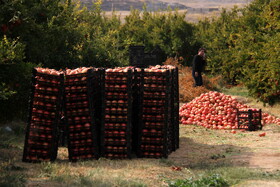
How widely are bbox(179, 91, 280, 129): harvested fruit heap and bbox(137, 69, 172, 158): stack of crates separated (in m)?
5.78

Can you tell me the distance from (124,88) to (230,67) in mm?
16421

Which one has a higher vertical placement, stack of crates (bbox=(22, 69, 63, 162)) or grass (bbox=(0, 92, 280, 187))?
stack of crates (bbox=(22, 69, 63, 162))

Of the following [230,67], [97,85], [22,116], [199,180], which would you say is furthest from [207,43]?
[199,180]

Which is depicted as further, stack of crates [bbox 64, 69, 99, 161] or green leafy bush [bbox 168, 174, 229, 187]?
stack of crates [bbox 64, 69, 99, 161]

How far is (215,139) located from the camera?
1430cm

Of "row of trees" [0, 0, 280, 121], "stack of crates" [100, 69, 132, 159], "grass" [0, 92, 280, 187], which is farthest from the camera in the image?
"row of trees" [0, 0, 280, 121]

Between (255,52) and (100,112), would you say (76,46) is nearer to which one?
(255,52)

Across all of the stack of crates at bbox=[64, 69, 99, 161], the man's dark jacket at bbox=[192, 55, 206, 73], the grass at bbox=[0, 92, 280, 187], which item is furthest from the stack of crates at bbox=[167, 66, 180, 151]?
the man's dark jacket at bbox=[192, 55, 206, 73]

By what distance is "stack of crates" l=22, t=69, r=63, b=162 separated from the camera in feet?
33.1

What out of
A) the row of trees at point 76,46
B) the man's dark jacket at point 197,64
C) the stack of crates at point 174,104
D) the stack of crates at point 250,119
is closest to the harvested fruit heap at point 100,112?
the stack of crates at point 174,104

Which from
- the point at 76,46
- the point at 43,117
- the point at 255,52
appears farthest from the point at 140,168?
the point at 255,52

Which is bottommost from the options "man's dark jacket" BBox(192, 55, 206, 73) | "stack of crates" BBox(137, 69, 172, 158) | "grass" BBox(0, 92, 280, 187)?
"grass" BBox(0, 92, 280, 187)

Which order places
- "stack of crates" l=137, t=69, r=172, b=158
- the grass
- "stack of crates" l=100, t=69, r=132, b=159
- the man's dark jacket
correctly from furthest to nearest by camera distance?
the man's dark jacket
"stack of crates" l=137, t=69, r=172, b=158
"stack of crates" l=100, t=69, r=132, b=159
the grass

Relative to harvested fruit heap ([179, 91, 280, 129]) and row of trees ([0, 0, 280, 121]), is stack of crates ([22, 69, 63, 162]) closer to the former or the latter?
row of trees ([0, 0, 280, 121])
